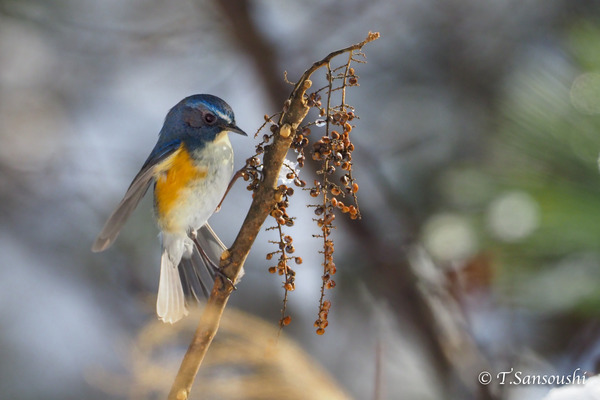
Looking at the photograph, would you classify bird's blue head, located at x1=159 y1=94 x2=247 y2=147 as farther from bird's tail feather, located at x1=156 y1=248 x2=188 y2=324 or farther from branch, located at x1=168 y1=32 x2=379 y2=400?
branch, located at x1=168 y1=32 x2=379 y2=400

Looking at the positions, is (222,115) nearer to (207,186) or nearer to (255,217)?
(207,186)

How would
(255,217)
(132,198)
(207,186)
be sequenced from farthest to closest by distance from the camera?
(207,186) < (132,198) < (255,217)

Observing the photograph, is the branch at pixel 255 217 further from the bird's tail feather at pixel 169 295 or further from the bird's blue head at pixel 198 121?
the bird's blue head at pixel 198 121

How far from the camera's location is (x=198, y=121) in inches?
58.9

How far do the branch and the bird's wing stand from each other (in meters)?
0.41

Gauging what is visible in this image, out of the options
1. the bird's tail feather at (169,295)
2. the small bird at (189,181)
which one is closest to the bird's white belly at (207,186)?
the small bird at (189,181)

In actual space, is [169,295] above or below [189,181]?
below

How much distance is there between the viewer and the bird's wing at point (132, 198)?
1.24 meters

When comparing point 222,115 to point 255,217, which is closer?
point 255,217

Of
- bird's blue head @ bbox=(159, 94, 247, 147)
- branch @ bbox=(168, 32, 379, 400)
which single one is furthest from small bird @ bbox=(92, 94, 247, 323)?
branch @ bbox=(168, 32, 379, 400)

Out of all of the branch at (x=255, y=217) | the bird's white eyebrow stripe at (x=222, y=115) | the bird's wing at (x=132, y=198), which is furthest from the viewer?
the bird's white eyebrow stripe at (x=222, y=115)

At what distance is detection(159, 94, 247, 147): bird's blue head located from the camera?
143cm

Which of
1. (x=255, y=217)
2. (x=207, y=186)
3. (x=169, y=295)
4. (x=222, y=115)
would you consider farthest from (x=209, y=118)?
(x=255, y=217)

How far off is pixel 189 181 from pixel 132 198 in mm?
173
